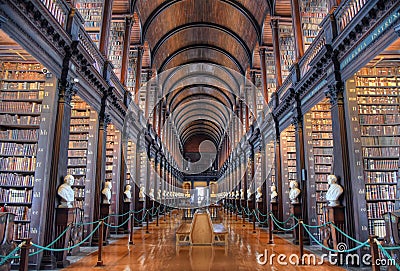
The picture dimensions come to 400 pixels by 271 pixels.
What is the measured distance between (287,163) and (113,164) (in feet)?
18.1

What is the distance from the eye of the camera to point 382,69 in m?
6.51

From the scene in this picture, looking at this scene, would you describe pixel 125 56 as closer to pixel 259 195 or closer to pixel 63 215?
pixel 63 215

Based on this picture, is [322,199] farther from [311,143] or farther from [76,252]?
[76,252]

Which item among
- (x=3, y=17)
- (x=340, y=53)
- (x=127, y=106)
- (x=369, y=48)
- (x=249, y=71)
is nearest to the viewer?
(x=3, y=17)

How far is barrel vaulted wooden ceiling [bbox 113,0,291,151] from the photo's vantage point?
488 inches

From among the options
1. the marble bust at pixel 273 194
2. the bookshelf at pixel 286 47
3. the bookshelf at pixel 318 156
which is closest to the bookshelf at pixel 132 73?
the bookshelf at pixel 286 47

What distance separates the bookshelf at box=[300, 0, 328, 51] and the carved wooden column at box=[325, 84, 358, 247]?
294 cm

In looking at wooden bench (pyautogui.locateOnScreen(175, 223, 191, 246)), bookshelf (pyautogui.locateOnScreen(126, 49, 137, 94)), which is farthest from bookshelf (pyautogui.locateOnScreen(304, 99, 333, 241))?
bookshelf (pyautogui.locateOnScreen(126, 49, 137, 94))

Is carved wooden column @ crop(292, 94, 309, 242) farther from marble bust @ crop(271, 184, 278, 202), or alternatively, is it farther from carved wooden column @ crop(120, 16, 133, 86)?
carved wooden column @ crop(120, 16, 133, 86)

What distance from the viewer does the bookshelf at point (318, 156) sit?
24.4ft

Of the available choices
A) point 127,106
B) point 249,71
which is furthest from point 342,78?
point 249,71

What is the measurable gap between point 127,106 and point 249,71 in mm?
8556

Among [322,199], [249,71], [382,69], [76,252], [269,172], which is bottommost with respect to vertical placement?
[76,252]

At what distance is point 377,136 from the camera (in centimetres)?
602
